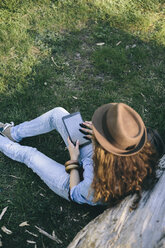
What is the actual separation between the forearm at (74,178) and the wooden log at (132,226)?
21.5 inches

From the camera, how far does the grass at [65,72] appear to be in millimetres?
3891

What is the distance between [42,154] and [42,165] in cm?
23

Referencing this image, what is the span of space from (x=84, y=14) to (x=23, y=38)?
1509mm

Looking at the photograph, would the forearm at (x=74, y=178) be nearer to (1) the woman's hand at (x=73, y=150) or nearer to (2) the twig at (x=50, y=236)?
(1) the woman's hand at (x=73, y=150)

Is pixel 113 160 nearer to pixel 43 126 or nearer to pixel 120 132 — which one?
pixel 120 132

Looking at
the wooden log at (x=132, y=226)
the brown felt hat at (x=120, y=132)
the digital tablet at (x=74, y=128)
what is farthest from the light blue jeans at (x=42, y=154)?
the brown felt hat at (x=120, y=132)

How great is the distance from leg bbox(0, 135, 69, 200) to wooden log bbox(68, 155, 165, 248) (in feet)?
2.60

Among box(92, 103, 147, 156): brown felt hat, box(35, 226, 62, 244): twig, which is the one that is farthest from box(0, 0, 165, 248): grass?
box(92, 103, 147, 156): brown felt hat

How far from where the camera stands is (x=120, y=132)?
2.38 m

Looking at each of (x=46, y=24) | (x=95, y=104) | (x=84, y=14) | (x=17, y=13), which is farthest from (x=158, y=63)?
(x=17, y=13)

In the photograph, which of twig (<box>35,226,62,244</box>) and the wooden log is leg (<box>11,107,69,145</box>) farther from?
the wooden log

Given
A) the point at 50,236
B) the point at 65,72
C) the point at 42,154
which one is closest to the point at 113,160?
the point at 42,154

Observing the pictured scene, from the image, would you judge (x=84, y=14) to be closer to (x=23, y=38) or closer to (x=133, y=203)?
(x=23, y=38)

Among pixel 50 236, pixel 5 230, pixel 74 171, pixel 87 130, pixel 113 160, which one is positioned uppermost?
pixel 113 160
